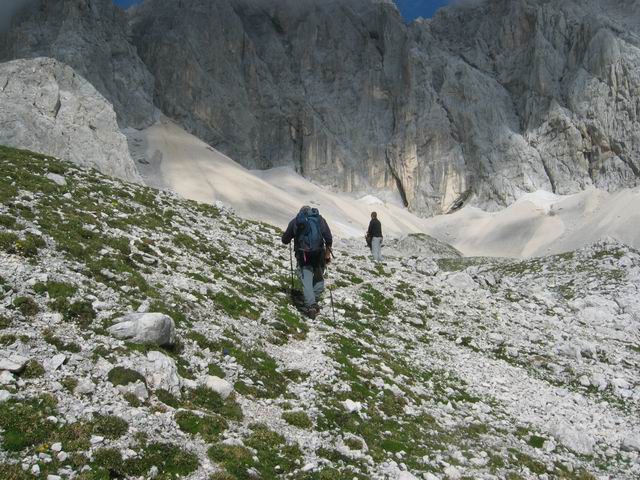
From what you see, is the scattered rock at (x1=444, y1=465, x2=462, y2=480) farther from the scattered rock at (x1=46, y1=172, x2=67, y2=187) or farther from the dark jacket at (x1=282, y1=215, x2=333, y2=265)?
the scattered rock at (x1=46, y1=172, x2=67, y2=187)

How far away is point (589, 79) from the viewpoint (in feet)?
562

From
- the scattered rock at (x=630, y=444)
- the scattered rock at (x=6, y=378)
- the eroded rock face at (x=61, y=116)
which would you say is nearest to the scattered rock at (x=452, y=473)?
the scattered rock at (x=630, y=444)

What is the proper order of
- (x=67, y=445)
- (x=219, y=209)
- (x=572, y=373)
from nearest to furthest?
(x=67, y=445) → (x=572, y=373) → (x=219, y=209)

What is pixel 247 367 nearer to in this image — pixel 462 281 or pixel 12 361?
pixel 12 361

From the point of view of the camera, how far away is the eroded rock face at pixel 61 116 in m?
66.8

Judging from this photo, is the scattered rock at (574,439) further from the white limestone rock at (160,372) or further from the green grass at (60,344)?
the green grass at (60,344)

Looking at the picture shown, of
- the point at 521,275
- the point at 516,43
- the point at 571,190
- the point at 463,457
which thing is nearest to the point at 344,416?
the point at 463,457

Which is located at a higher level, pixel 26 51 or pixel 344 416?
pixel 26 51

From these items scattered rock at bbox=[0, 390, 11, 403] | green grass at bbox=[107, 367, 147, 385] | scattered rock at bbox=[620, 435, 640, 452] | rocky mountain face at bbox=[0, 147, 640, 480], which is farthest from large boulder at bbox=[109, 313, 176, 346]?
scattered rock at bbox=[620, 435, 640, 452]

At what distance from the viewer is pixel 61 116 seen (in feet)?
290

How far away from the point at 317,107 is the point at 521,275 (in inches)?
6067

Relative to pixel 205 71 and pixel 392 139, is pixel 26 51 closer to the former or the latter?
pixel 205 71

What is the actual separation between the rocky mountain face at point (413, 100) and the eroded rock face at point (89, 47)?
0.72m

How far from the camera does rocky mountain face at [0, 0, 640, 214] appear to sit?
6471 inches
